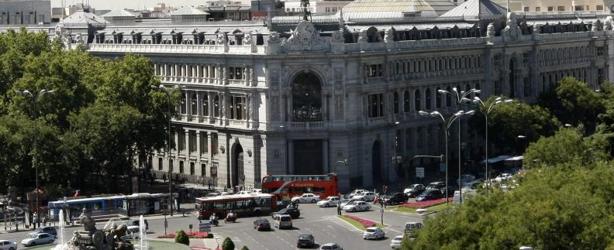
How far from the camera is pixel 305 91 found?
154m

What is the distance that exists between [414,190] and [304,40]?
19047 mm

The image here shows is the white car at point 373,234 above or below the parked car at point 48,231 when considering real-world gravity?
below

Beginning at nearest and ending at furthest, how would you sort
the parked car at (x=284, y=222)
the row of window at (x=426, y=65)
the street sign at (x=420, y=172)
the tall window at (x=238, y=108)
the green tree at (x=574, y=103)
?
the parked car at (x=284, y=222), the street sign at (x=420, y=172), the tall window at (x=238, y=108), the row of window at (x=426, y=65), the green tree at (x=574, y=103)

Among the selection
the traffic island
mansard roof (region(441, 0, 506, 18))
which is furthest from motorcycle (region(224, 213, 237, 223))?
mansard roof (region(441, 0, 506, 18))

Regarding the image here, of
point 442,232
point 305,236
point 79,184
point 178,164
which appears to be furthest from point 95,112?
point 442,232

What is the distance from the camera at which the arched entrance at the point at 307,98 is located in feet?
505

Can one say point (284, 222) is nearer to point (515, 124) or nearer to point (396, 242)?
point (396, 242)

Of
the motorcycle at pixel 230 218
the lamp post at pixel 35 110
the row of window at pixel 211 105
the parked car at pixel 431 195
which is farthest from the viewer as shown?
the row of window at pixel 211 105

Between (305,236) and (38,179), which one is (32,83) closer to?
(38,179)

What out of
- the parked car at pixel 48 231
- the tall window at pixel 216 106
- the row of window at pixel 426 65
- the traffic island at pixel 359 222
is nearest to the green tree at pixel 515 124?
the row of window at pixel 426 65

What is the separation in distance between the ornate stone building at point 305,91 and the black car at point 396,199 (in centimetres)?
1439

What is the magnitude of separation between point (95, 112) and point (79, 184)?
22.3 ft

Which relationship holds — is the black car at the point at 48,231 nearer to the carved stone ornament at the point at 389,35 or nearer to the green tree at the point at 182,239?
the green tree at the point at 182,239

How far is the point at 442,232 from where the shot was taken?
86.0 meters
